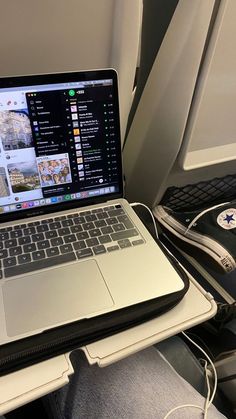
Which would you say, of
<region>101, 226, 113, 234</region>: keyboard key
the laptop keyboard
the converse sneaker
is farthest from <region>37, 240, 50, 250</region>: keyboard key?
the converse sneaker

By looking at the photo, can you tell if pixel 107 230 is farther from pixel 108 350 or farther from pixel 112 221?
pixel 108 350

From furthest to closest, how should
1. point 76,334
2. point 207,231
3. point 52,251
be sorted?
point 207,231 → point 52,251 → point 76,334

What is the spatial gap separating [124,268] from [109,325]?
102 millimetres

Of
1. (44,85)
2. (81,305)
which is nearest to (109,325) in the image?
(81,305)

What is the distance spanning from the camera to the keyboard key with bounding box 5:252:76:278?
0.54 meters

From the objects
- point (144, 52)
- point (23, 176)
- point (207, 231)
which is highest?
point (144, 52)

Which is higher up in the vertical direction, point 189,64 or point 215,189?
point 189,64

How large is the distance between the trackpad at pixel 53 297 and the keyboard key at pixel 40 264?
1 cm

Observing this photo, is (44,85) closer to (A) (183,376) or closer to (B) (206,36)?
(B) (206,36)

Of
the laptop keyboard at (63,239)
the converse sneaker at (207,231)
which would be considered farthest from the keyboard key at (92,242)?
the converse sneaker at (207,231)

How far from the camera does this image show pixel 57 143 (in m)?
0.60

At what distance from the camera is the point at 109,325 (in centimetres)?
49

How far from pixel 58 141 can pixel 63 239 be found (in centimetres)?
17

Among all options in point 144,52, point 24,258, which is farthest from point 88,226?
point 144,52
